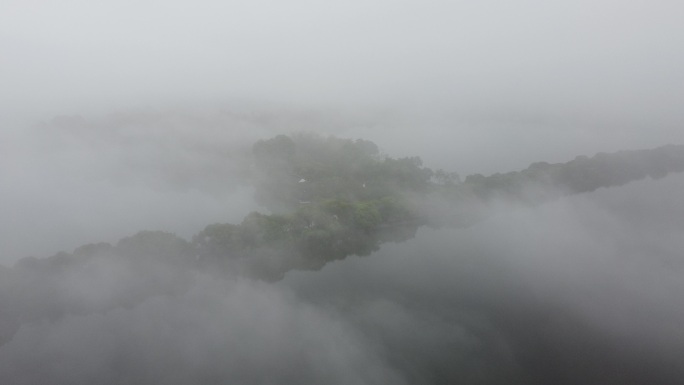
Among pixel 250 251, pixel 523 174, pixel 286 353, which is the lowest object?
pixel 286 353

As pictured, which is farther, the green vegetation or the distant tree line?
the green vegetation

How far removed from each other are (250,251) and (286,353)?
3936 millimetres

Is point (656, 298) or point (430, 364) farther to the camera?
point (656, 298)

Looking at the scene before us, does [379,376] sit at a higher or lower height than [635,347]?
lower

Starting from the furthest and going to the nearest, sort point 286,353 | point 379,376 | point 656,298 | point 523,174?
point 523,174 → point 656,298 → point 286,353 → point 379,376

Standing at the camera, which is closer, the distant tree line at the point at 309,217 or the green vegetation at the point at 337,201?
the distant tree line at the point at 309,217

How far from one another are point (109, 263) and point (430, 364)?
8.93m

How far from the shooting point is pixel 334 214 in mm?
15617

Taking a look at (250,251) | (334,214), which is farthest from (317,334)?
(334,214)

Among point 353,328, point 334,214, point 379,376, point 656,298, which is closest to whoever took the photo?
point 379,376

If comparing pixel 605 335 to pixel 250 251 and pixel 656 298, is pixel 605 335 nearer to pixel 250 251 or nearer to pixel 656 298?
pixel 656 298

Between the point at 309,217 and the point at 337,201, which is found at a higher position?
the point at 337,201

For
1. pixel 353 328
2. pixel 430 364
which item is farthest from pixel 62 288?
pixel 430 364

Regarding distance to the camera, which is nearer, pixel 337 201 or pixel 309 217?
pixel 309 217
